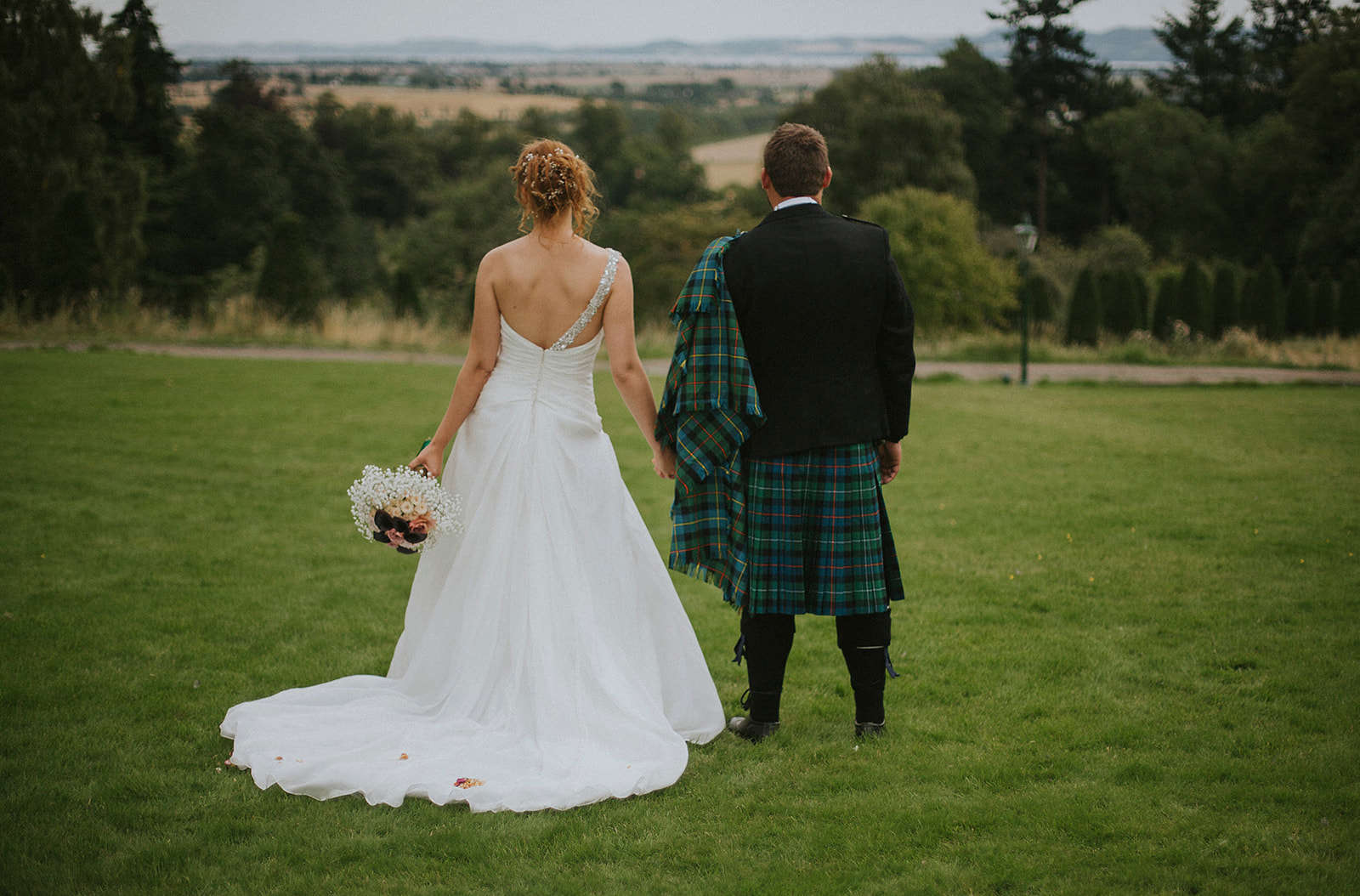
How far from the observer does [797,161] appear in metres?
3.35

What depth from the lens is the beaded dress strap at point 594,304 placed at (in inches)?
136

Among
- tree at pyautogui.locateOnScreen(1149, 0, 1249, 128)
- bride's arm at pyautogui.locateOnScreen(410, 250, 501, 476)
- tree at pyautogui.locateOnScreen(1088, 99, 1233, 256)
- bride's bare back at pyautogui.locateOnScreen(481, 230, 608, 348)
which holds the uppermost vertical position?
tree at pyautogui.locateOnScreen(1149, 0, 1249, 128)

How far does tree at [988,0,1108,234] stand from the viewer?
46875 millimetres

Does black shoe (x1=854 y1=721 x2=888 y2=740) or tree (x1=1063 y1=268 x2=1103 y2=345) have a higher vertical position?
tree (x1=1063 y1=268 x2=1103 y2=345)

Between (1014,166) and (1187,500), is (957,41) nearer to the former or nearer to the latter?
(1014,166)

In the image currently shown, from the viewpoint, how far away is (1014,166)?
1891 inches

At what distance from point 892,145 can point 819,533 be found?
41154 millimetres

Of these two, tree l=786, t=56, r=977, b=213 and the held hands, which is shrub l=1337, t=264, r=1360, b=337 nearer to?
tree l=786, t=56, r=977, b=213

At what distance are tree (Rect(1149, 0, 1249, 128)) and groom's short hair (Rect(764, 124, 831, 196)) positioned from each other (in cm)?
4766

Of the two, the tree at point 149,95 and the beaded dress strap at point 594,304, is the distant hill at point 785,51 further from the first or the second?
the beaded dress strap at point 594,304

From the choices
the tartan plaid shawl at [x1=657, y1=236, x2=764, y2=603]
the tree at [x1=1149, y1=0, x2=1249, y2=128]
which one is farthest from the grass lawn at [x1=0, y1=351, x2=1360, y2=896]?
the tree at [x1=1149, y1=0, x2=1249, y2=128]

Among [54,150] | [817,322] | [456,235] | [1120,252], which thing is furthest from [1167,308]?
[456,235]

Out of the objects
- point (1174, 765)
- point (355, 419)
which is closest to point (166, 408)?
point (355, 419)

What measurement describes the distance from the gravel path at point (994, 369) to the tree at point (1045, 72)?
30886 millimetres
